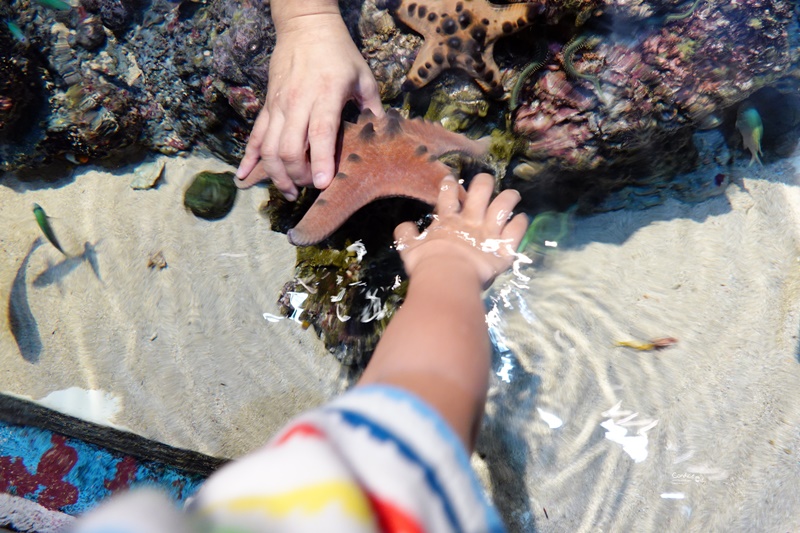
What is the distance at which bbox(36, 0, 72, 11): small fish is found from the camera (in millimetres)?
3162

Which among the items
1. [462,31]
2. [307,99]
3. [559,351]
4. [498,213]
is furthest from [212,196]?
[559,351]

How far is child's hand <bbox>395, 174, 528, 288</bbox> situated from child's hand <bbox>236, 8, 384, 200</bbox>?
1.60 ft

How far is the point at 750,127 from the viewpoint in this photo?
2561mm

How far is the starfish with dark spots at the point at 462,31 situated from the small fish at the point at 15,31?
2.74m

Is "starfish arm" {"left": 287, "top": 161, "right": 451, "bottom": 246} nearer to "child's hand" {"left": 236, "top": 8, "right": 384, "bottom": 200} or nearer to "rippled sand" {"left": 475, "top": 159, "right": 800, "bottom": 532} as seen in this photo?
"child's hand" {"left": 236, "top": 8, "right": 384, "bottom": 200}

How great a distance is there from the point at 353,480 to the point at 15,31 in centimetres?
400

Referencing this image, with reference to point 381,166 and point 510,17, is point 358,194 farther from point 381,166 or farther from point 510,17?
point 510,17

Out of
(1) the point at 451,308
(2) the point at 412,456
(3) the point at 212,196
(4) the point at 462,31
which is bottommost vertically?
(3) the point at 212,196

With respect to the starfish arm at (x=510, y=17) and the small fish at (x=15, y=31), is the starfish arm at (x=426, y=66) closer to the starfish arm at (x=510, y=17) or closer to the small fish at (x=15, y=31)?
the starfish arm at (x=510, y=17)

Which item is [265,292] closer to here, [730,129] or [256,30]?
[256,30]

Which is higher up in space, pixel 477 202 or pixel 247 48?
pixel 247 48

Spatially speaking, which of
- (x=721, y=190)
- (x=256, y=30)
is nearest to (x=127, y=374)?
(x=256, y=30)

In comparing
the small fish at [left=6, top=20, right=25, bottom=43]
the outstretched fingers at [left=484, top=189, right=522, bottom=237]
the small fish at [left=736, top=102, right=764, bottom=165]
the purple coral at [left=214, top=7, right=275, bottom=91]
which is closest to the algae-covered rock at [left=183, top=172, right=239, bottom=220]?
the purple coral at [left=214, top=7, right=275, bottom=91]

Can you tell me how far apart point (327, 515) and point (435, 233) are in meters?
1.39
